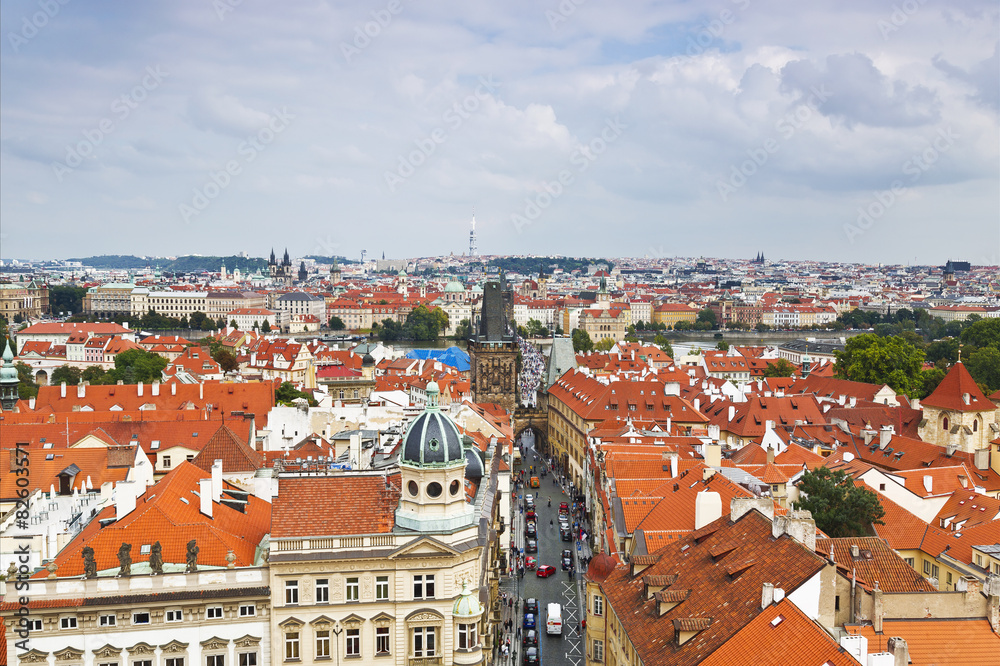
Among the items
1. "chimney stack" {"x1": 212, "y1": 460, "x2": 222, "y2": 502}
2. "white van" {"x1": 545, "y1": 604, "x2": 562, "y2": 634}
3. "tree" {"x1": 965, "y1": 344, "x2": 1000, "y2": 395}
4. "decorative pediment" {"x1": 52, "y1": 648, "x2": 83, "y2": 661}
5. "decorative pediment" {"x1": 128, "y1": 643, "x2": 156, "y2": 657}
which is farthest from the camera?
"tree" {"x1": 965, "y1": 344, "x2": 1000, "y2": 395}

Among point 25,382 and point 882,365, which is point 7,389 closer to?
point 25,382

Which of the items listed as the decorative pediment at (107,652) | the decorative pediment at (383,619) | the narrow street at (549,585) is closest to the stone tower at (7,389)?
the narrow street at (549,585)

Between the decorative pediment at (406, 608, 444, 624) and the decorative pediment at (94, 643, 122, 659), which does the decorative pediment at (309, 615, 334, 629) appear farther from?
the decorative pediment at (94, 643, 122, 659)

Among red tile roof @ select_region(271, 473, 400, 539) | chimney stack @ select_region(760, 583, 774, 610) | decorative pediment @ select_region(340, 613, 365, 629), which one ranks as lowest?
decorative pediment @ select_region(340, 613, 365, 629)

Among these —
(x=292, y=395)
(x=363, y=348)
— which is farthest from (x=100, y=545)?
(x=363, y=348)

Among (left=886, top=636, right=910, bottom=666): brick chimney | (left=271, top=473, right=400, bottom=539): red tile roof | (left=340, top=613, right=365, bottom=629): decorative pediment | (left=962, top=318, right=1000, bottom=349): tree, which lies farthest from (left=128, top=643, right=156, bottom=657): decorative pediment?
(left=962, top=318, right=1000, bottom=349): tree

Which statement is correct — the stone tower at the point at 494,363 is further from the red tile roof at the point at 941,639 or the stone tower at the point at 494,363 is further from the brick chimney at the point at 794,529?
the red tile roof at the point at 941,639
